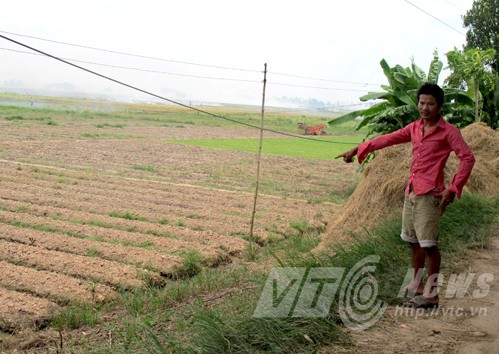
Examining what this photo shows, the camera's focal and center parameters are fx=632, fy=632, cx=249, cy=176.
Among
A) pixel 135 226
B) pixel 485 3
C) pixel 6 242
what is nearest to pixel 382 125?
pixel 135 226

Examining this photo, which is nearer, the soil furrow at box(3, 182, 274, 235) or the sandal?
the sandal

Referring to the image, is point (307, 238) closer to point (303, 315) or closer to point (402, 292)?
point (402, 292)

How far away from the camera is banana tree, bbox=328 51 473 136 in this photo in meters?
10.5

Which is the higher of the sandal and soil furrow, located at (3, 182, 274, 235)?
the sandal

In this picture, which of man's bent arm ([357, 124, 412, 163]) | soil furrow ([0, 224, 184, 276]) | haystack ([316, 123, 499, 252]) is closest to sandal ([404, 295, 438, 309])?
man's bent arm ([357, 124, 412, 163])

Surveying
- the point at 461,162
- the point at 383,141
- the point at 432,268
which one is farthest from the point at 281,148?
the point at 461,162

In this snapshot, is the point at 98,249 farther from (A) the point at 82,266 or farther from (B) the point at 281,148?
(B) the point at 281,148

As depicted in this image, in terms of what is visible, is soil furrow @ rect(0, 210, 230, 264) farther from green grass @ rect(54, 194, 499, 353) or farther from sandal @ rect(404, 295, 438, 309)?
sandal @ rect(404, 295, 438, 309)

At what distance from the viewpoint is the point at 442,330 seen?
3949 mm

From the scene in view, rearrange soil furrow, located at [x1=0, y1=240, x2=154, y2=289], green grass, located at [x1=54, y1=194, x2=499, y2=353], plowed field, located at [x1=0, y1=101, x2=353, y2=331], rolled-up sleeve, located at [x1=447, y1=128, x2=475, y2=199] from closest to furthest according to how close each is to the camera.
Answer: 1. green grass, located at [x1=54, y1=194, x2=499, y2=353]
2. rolled-up sleeve, located at [x1=447, y1=128, x2=475, y2=199]
3. plowed field, located at [x1=0, y1=101, x2=353, y2=331]
4. soil furrow, located at [x1=0, y1=240, x2=154, y2=289]

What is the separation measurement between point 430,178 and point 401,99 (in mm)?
6357

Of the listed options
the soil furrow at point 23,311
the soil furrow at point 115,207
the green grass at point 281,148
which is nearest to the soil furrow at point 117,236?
the soil furrow at point 115,207

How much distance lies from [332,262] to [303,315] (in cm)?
119

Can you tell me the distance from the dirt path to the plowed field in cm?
354
